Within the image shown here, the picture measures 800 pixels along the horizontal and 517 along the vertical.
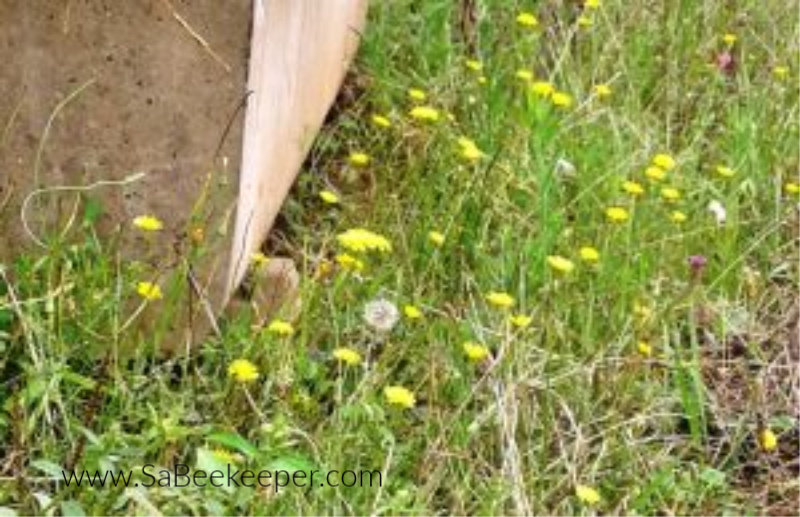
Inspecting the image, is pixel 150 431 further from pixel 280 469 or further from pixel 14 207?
pixel 14 207

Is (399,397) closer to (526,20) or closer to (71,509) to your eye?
(71,509)

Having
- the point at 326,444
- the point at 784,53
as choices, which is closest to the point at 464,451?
the point at 326,444

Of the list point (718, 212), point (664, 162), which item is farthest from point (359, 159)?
point (718, 212)

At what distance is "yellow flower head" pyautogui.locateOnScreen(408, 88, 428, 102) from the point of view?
3.53 m

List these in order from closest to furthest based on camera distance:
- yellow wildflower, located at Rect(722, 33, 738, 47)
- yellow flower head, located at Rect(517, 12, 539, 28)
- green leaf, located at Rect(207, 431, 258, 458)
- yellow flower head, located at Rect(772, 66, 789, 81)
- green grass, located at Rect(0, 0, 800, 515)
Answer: green leaf, located at Rect(207, 431, 258, 458), green grass, located at Rect(0, 0, 800, 515), yellow flower head, located at Rect(517, 12, 539, 28), yellow flower head, located at Rect(772, 66, 789, 81), yellow wildflower, located at Rect(722, 33, 738, 47)

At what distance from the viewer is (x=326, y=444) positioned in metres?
2.45

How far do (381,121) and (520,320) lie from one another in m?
0.88

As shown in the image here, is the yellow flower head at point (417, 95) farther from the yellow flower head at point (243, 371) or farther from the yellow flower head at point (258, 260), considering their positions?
the yellow flower head at point (243, 371)

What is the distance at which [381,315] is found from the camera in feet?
9.16

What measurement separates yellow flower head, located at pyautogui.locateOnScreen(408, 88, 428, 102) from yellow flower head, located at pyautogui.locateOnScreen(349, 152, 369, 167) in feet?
0.56

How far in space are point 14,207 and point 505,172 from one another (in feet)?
3.60

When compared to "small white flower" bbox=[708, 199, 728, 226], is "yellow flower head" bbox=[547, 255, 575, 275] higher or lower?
higher

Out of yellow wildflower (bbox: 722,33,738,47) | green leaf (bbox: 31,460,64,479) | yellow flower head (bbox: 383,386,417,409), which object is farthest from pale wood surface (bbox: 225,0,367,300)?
yellow wildflower (bbox: 722,33,738,47)

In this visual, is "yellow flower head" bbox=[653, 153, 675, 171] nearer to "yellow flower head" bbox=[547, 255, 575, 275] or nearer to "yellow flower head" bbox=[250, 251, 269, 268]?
"yellow flower head" bbox=[547, 255, 575, 275]
